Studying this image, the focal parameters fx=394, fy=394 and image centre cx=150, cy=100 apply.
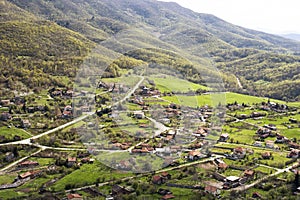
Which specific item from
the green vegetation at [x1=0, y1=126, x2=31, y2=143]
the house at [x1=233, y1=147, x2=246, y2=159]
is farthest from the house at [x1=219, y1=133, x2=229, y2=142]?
the green vegetation at [x1=0, y1=126, x2=31, y2=143]

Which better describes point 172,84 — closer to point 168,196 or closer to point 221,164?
point 221,164

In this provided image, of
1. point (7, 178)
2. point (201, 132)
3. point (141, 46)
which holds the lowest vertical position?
point (7, 178)

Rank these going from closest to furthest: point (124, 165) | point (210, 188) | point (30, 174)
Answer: point (210, 188)
point (30, 174)
point (124, 165)

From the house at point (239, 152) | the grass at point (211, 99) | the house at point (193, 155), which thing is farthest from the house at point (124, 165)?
the grass at point (211, 99)

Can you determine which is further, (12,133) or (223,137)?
(223,137)

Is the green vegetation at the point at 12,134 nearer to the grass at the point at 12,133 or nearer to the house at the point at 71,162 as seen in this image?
the grass at the point at 12,133

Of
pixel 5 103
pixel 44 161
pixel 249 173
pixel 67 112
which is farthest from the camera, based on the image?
pixel 5 103

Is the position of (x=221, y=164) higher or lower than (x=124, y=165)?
higher

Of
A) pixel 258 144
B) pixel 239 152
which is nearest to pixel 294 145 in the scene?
pixel 258 144

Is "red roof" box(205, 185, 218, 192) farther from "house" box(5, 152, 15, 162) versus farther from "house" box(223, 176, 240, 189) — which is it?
"house" box(5, 152, 15, 162)
